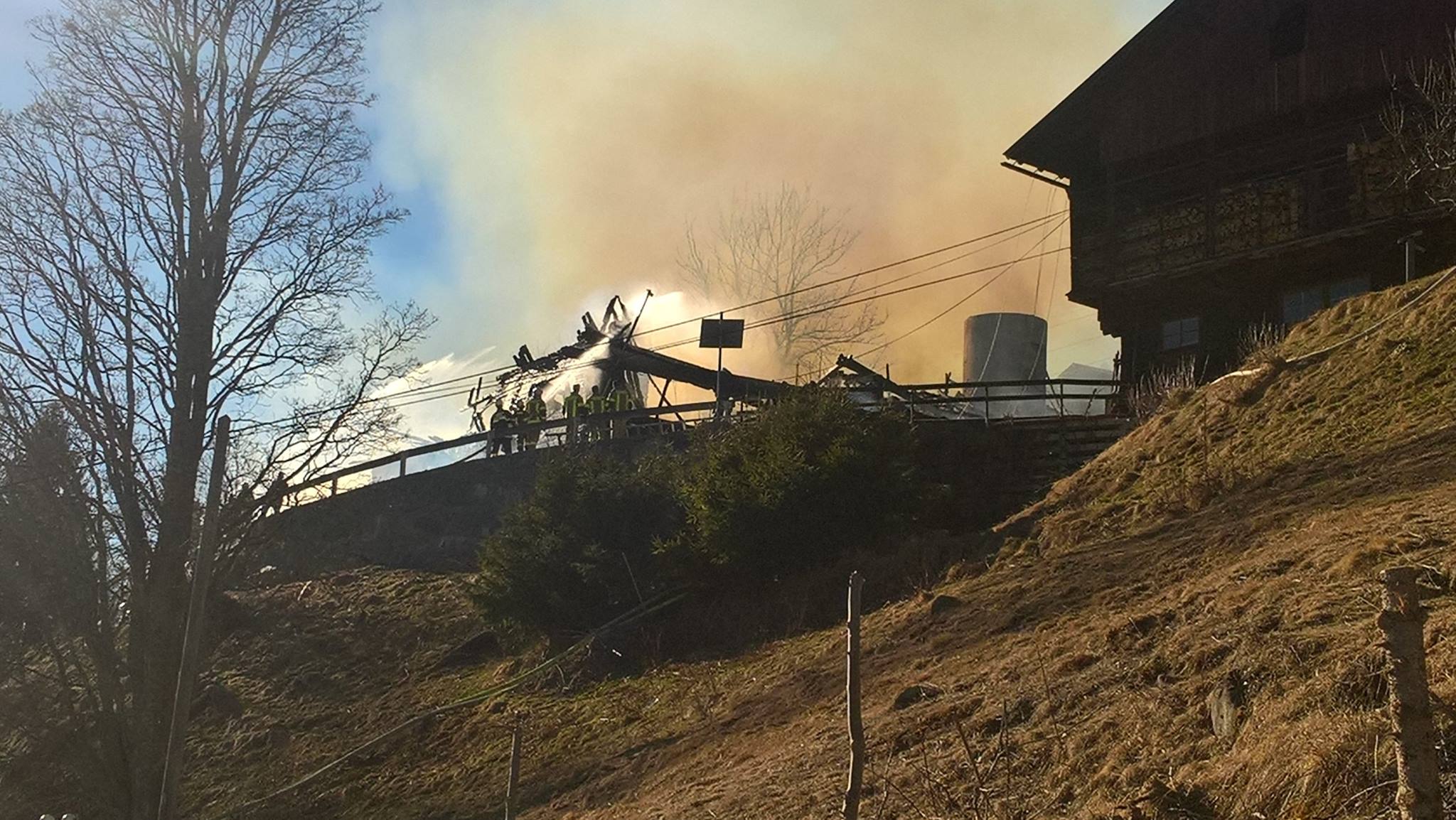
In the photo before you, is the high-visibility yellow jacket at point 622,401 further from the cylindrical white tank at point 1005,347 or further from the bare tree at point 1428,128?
the bare tree at point 1428,128

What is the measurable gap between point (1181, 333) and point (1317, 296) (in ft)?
8.58

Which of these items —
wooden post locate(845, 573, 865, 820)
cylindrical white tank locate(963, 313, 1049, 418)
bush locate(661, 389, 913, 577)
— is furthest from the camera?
cylindrical white tank locate(963, 313, 1049, 418)

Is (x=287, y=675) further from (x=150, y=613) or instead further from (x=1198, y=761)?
(x=1198, y=761)

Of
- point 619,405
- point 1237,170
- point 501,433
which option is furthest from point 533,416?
point 1237,170

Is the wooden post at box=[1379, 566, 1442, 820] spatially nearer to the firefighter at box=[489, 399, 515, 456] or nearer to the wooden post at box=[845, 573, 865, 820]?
the wooden post at box=[845, 573, 865, 820]

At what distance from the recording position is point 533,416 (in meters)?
35.8

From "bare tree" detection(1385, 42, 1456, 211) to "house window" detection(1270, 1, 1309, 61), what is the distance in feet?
7.62

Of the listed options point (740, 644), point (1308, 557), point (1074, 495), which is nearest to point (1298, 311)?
point (1074, 495)

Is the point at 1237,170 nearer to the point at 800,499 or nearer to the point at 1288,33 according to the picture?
the point at 1288,33

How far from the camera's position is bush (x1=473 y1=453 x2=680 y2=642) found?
1947 centimetres

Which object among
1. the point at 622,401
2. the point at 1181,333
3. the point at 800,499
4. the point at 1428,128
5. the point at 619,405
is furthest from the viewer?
the point at 622,401

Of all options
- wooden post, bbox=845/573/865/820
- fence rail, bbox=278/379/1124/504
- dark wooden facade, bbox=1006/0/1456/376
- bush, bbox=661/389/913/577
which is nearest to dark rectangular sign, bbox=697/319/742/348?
fence rail, bbox=278/379/1124/504

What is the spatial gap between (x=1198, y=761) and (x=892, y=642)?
6215 mm

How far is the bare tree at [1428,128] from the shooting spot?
1623 cm
